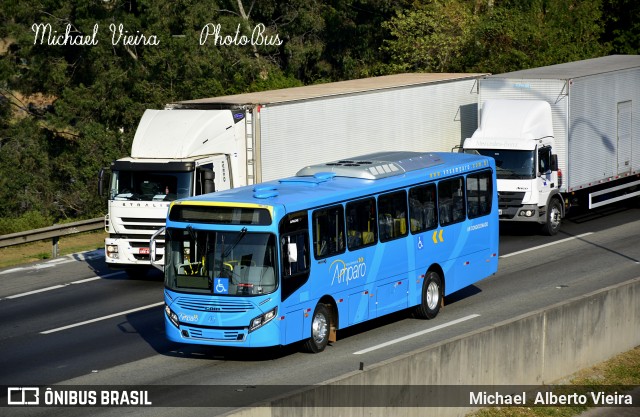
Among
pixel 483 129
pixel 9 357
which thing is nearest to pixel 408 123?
pixel 483 129

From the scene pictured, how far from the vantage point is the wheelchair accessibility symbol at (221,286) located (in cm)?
1666

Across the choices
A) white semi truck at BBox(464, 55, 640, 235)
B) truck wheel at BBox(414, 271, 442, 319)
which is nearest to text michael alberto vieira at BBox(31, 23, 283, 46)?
white semi truck at BBox(464, 55, 640, 235)

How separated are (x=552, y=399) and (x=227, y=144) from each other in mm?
10734

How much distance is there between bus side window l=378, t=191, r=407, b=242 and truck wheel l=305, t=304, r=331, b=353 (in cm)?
189

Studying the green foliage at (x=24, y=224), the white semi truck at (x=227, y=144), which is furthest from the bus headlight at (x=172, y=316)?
the green foliage at (x=24, y=224)

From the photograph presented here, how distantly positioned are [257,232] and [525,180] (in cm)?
1370

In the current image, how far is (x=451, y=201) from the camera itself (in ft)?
68.6

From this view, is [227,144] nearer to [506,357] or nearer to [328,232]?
[328,232]

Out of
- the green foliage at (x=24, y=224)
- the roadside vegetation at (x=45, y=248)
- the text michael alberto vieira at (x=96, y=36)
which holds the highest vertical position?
the text michael alberto vieira at (x=96, y=36)

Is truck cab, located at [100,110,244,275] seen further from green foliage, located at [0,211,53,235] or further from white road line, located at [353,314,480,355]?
green foliage, located at [0,211,53,235]

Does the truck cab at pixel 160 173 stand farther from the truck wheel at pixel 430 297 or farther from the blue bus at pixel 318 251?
the truck wheel at pixel 430 297

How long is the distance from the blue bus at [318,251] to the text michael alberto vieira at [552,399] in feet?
10.4

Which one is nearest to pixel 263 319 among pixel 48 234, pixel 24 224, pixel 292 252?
pixel 292 252

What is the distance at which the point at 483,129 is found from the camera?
29.6 m
